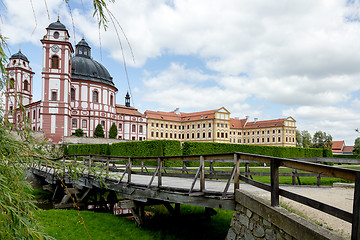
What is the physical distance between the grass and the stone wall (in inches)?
110

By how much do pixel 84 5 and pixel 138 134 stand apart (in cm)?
6317

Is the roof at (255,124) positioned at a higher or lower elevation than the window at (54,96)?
lower

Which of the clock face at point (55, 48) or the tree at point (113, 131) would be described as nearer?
the clock face at point (55, 48)

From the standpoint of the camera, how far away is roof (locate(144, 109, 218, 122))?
3132 inches

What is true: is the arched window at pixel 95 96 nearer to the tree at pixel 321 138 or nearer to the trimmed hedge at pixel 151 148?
the trimmed hedge at pixel 151 148

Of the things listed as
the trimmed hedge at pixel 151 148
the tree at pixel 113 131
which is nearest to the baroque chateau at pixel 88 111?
the tree at pixel 113 131

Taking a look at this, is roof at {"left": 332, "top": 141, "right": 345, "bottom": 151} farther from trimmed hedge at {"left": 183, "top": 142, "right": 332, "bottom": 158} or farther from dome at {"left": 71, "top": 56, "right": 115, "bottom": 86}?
dome at {"left": 71, "top": 56, "right": 115, "bottom": 86}

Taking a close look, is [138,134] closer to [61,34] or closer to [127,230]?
A: [61,34]

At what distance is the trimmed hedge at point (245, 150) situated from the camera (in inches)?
986

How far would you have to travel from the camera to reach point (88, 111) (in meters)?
53.4

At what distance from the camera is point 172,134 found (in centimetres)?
8525

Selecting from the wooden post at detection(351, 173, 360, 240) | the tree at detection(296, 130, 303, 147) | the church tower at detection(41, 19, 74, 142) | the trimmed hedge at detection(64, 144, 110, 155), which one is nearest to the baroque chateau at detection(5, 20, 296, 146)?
the church tower at detection(41, 19, 74, 142)

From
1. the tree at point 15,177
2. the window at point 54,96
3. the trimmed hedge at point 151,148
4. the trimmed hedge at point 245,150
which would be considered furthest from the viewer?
the window at point 54,96

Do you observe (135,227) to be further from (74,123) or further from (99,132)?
(74,123)
